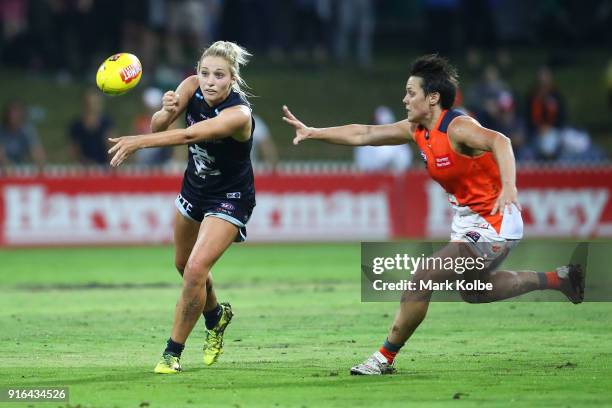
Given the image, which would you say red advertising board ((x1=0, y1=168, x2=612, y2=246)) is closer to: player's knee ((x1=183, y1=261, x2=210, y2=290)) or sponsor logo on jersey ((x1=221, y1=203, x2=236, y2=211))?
sponsor logo on jersey ((x1=221, y1=203, x2=236, y2=211))

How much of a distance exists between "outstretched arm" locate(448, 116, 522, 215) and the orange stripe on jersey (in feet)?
0.43

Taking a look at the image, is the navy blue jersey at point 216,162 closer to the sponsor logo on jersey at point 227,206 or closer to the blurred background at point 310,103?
the sponsor logo on jersey at point 227,206

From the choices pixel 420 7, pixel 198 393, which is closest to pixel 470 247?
pixel 198 393

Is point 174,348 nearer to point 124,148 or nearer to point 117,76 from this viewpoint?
point 124,148

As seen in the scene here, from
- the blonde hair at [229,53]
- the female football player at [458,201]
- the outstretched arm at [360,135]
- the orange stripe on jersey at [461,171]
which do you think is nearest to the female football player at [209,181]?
the blonde hair at [229,53]

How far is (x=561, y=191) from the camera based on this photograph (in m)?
23.2

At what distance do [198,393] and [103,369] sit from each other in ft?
4.70

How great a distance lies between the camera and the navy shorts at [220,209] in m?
10.3

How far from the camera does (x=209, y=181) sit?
10.4 meters

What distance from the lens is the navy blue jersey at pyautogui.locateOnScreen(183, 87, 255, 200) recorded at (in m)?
10.3

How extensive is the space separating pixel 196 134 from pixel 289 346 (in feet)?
8.76

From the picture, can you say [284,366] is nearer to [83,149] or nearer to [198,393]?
[198,393]

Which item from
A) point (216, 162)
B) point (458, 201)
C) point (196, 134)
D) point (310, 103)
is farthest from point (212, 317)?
point (310, 103)

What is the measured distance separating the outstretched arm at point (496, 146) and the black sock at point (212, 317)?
2485 millimetres
